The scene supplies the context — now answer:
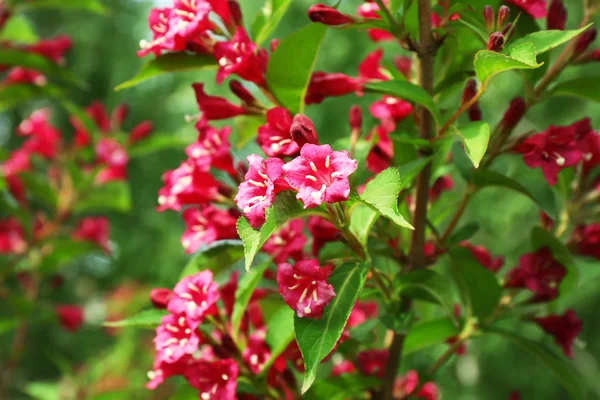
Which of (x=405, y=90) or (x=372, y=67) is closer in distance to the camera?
(x=405, y=90)

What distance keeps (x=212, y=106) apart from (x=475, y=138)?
47cm

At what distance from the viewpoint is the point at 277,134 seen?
1.00m

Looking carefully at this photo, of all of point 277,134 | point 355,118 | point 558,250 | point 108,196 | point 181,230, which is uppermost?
point 277,134

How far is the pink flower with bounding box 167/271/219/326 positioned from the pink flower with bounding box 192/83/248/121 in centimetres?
28

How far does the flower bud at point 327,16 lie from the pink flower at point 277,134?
0.49ft

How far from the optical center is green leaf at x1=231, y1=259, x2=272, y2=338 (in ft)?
3.51

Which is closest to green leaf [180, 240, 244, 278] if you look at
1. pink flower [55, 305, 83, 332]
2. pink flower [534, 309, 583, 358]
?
pink flower [534, 309, 583, 358]

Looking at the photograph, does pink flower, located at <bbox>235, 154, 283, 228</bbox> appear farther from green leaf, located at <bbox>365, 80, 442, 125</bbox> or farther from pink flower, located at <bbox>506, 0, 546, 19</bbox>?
pink flower, located at <bbox>506, 0, 546, 19</bbox>

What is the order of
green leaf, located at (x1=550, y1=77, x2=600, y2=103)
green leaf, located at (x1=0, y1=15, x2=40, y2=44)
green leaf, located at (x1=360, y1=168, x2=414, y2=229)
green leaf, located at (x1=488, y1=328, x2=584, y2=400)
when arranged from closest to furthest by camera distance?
green leaf, located at (x1=360, y1=168, x2=414, y2=229) < green leaf, located at (x1=550, y1=77, x2=600, y2=103) < green leaf, located at (x1=488, y1=328, x2=584, y2=400) < green leaf, located at (x1=0, y1=15, x2=40, y2=44)

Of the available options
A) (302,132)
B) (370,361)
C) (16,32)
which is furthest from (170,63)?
(16,32)

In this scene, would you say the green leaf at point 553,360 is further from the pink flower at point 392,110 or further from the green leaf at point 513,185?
the pink flower at point 392,110

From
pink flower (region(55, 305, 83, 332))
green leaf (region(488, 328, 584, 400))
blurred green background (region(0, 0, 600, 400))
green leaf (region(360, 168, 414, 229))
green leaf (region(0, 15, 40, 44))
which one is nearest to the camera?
green leaf (region(360, 168, 414, 229))

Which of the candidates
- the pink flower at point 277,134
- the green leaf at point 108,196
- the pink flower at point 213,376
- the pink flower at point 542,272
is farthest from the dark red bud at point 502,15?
the green leaf at point 108,196

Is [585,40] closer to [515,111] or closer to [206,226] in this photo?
[515,111]
